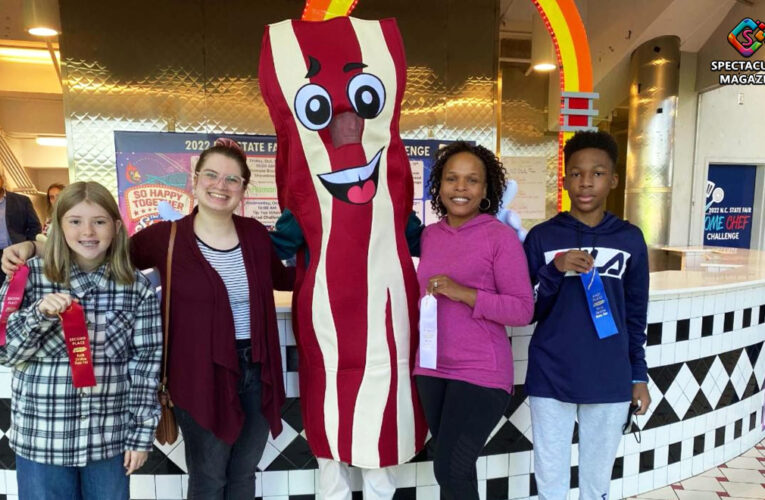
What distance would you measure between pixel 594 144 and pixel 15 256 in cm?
170

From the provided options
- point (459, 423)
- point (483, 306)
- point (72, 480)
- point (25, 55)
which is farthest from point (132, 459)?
point (25, 55)

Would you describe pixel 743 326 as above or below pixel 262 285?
below

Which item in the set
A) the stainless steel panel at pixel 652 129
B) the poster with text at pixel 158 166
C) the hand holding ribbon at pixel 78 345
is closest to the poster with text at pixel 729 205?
the stainless steel panel at pixel 652 129

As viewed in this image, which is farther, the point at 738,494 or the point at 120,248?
the point at 738,494

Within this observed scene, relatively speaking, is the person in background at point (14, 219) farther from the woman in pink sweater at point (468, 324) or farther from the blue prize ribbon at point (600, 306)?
the blue prize ribbon at point (600, 306)

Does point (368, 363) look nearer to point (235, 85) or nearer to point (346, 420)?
point (346, 420)

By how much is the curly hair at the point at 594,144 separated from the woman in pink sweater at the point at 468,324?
308 millimetres

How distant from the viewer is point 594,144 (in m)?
1.64

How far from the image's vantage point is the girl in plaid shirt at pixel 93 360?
4.44ft

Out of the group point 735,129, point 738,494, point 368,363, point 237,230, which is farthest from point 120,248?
point 735,129

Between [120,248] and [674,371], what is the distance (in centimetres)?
240

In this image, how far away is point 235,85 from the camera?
4012 millimetres

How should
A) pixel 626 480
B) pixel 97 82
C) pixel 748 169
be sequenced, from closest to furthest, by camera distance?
pixel 626 480 < pixel 97 82 < pixel 748 169

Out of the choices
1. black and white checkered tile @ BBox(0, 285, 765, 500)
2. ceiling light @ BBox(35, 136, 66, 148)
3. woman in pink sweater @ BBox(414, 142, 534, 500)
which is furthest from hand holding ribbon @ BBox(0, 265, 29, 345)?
ceiling light @ BBox(35, 136, 66, 148)
